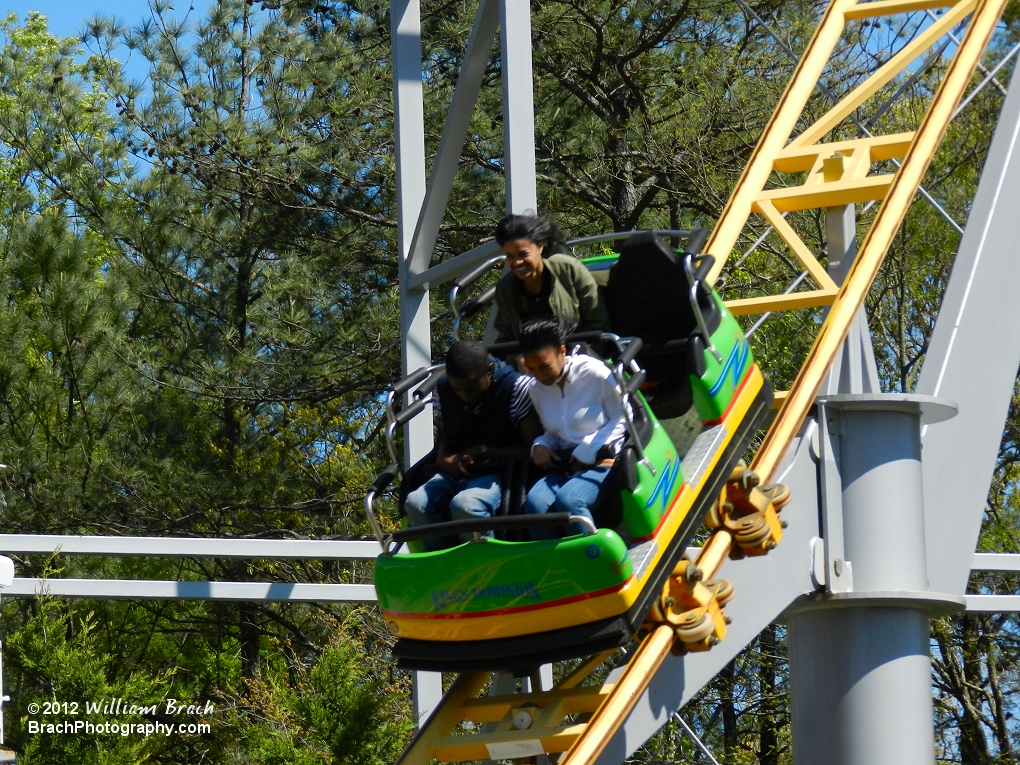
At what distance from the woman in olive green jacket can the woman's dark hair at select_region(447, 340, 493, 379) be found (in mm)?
449

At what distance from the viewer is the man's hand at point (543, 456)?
387 cm

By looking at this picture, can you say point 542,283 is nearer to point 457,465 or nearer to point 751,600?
point 457,465

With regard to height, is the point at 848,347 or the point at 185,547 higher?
the point at 848,347

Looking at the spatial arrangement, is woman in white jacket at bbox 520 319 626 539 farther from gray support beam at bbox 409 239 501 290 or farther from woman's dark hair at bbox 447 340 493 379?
gray support beam at bbox 409 239 501 290

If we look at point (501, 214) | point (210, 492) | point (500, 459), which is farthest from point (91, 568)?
point (500, 459)

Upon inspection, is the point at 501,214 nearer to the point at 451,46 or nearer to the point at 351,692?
the point at 451,46

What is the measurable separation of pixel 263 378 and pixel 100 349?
6.36 feet

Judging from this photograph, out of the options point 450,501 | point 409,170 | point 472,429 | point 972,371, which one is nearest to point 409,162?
point 409,170

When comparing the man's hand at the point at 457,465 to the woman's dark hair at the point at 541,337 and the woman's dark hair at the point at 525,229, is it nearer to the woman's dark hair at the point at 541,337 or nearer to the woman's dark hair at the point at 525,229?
the woman's dark hair at the point at 541,337

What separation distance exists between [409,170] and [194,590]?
2.20 meters

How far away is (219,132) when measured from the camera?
11.6m

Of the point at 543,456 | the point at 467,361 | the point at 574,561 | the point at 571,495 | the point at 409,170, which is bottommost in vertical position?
the point at 574,561

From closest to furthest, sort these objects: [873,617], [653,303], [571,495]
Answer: [571,495]
[873,617]
[653,303]

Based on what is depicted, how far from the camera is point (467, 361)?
387 cm
